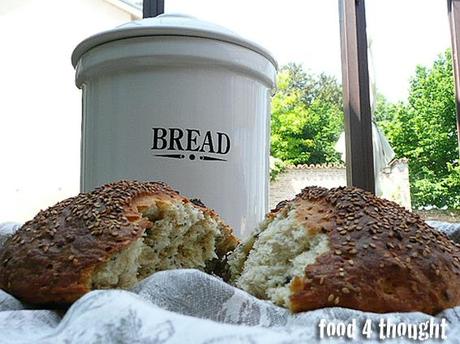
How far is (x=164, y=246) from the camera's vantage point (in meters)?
0.70

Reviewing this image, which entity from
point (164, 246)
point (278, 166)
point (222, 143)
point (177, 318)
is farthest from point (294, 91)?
point (177, 318)

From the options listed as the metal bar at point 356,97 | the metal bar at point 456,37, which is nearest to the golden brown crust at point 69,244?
the metal bar at point 356,97

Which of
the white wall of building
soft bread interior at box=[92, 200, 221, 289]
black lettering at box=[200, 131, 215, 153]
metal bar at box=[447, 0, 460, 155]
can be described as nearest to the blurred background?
the white wall of building

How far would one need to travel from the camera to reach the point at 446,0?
8.88ft

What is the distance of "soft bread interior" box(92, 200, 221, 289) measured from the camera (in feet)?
1.97

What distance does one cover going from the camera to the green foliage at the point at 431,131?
3.24m

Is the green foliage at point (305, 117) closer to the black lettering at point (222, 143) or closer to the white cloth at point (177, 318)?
the black lettering at point (222, 143)

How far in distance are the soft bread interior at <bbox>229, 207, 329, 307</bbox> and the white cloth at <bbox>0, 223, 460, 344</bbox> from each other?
0.06 metres

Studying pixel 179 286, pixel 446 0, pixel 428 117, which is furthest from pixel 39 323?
pixel 428 117

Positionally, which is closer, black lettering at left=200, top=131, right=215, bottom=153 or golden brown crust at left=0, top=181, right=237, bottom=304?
golden brown crust at left=0, top=181, right=237, bottom=304

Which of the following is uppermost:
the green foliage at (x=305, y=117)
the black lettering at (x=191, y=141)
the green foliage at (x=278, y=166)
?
the green foliage at (x=305, y=117)

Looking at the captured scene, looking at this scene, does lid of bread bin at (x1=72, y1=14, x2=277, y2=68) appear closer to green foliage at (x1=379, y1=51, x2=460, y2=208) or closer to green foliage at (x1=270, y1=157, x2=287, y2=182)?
green foliage at (x1=270, y1=157, x2=287, y2=182)

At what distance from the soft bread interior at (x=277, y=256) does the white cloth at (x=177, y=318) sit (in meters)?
0.06

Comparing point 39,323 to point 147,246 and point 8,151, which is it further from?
point 8,151
